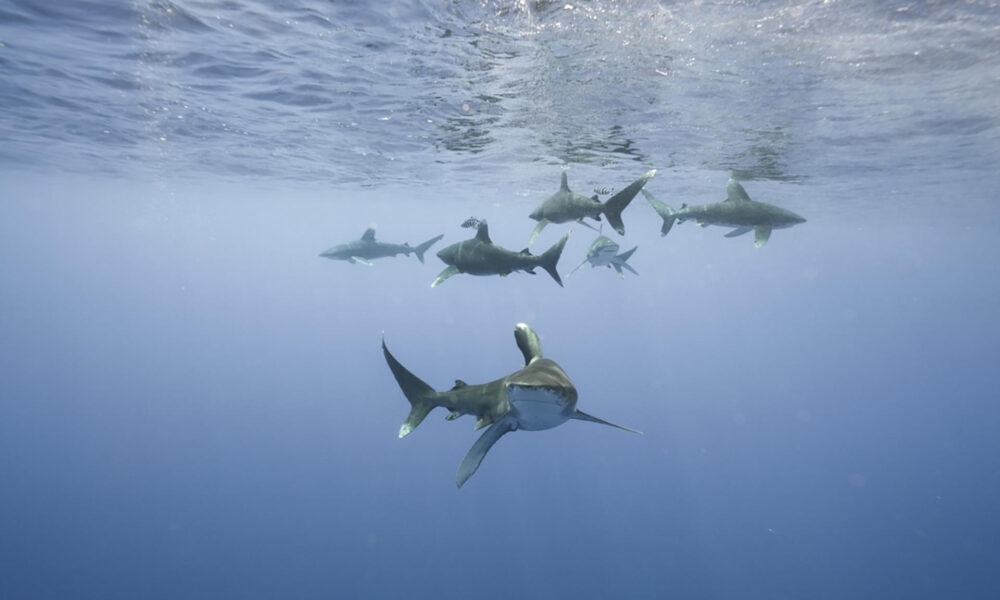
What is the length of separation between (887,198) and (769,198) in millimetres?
7680

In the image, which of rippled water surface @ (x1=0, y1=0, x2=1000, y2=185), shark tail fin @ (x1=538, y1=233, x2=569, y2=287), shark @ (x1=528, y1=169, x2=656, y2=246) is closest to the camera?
shark tail fin @ (x1=538, y1=233, x2=569, y2=287)

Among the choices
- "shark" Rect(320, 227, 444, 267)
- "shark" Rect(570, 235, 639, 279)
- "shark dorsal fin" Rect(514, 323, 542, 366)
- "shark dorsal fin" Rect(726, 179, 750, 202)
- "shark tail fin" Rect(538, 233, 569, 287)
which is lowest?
"shark" Rect(320, 227, 444, 267)

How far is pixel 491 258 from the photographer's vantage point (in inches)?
260

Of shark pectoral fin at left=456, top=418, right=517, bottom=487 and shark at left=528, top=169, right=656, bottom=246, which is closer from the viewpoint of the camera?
shark pectoral fin at left=456, top=418, right=517, bottom=487

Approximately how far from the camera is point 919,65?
35.3 ft

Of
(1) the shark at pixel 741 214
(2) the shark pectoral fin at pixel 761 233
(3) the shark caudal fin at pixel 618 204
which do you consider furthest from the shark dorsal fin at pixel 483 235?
(2) the shark pectoral fin at pixel 761 233

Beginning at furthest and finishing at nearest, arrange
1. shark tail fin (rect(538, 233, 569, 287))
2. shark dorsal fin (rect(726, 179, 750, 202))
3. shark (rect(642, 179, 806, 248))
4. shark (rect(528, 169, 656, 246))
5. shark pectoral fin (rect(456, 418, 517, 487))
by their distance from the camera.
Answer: shark dorsal fin (rect(726, 179, 750, 202)), shark (rect(642, 179, 806, 248)), shark (rect(528, 169, 656, 246)), shark tail fin (rect(538, 233, 569, 287)), shark pectoral fin (rect(456, 418, 517, 487))

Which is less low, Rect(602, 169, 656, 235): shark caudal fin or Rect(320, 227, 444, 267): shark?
Rect(602, 169, 656, 235): shark caudal fin

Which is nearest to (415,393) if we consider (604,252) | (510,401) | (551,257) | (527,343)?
(527,343)

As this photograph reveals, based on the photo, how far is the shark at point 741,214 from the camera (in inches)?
358

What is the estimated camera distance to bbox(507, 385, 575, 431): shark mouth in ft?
8.68

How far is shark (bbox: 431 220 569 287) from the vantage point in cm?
644

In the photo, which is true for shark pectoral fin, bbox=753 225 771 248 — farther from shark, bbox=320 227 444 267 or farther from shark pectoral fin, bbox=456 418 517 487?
shark, bbox=320 227 444 267

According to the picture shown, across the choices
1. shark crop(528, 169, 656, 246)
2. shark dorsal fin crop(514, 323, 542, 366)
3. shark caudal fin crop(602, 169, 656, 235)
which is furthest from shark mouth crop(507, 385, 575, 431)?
shark crop(528, 169, 656, 246)
